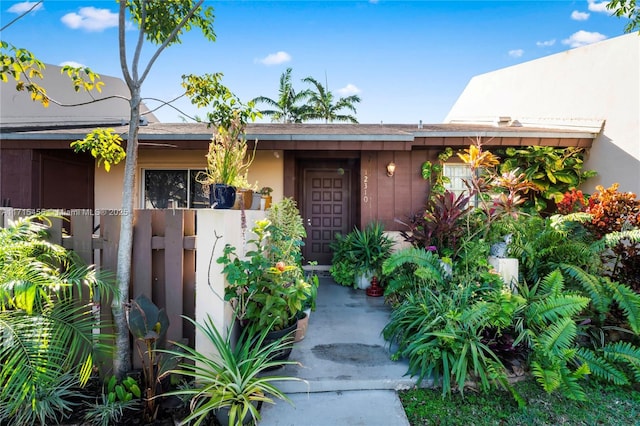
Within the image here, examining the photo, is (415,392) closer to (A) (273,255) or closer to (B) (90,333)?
(A) (273,255)

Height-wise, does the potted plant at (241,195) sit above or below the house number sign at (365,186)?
below

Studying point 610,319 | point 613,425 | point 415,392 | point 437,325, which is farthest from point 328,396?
point 610,319

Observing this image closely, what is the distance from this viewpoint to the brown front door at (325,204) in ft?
23.8

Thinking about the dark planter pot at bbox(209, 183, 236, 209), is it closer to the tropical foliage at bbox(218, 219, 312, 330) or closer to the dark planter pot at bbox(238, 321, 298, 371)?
the tropical foliage at bbox(218, 219, 312, 330)

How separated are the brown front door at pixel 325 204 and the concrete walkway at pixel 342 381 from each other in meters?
3.20

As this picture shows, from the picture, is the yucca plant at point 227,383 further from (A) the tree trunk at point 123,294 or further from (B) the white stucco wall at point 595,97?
(B) the white stucco wall at point 595,97

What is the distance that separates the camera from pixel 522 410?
2.50 meters

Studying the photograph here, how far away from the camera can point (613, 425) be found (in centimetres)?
240

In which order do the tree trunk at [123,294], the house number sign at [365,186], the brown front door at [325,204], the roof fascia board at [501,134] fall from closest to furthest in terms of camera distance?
1. the tree trunk at [123,294]
2. the roof fascia board at [501,134]
3. the house number sign at [365,186]
4. the brown front door at [325,204]

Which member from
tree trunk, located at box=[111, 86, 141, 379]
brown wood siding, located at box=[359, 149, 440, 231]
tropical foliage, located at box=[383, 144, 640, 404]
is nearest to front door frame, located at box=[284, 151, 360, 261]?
brown wood siding, located at box=[359, 149, 440, 231]

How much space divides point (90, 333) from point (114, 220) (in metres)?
0.84

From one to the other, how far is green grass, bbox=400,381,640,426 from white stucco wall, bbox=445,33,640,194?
15.3 feet

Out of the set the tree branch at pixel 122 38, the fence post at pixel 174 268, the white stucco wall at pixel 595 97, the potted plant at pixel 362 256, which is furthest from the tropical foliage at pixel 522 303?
the tree branch at pixel 122 38

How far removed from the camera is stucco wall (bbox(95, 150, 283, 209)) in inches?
270
